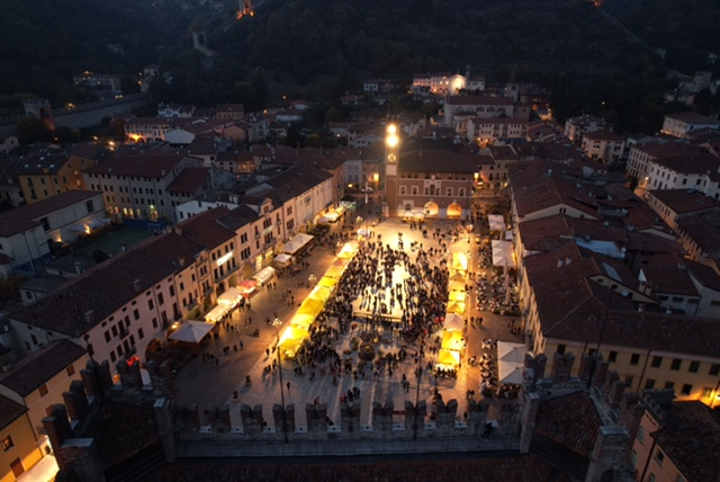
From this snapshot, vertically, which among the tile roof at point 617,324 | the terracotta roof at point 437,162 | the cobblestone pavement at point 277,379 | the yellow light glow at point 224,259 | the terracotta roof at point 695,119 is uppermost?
the terracotta roof at point 695,119

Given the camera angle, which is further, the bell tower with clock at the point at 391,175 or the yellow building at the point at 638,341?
the bell tower with clock at the point at 391,175

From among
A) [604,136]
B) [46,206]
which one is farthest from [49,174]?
[604,136]

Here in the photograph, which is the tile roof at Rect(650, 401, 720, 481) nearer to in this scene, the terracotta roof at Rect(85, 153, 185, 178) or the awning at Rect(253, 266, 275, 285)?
the awning at Rect(253, 266, 275, 285)

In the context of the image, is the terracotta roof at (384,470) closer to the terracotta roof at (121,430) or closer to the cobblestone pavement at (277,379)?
the terracotta roof at (121,430)

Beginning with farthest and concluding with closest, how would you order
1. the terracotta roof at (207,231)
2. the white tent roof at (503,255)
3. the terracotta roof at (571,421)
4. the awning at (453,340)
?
the white tent roof at (503,255) → the terracotta roof at (207,231) → the awning at (453,340) → the terracotta roof at (571,421)

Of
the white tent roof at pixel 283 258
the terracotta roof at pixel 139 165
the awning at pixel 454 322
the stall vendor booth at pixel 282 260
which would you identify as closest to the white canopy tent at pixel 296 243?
the stall vendor booth at pixel 282 260

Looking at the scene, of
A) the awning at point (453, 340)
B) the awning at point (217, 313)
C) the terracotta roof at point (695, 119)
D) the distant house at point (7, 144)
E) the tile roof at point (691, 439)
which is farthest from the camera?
the terracotta roof at point (695, 119)

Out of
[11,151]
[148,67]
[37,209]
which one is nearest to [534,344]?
[37,209]
